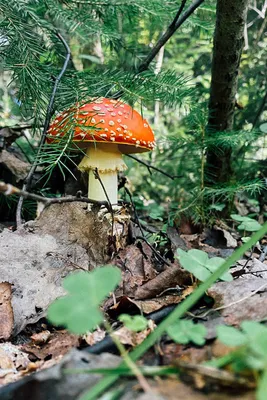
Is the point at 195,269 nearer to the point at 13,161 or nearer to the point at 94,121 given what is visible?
the point at 94,121

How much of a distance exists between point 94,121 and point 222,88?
1254 millimetres

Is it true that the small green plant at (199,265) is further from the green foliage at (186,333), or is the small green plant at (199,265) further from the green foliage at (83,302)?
the green foliage at (83,302)

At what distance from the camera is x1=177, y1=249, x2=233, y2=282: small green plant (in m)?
1.18

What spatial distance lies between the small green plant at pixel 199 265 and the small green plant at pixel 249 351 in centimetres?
42

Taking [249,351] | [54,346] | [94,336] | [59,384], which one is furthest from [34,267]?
[249,351]

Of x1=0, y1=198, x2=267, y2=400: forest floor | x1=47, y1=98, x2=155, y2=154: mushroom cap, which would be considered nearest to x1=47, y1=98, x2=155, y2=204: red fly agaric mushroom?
x1=47, y1=98, x2=155, y2=154: mushroom cap

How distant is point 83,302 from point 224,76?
2455 mm

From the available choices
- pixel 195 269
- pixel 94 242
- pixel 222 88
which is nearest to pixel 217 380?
pixel 195 269

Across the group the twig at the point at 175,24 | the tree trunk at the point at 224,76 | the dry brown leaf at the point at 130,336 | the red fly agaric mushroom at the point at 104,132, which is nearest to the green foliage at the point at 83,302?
the dry brown leaf at the point at 130,336

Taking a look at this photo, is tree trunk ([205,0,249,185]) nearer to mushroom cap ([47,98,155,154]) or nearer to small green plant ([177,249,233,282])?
mushroom cap ([47,98,155,154])

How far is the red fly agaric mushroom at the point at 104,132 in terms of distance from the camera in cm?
199

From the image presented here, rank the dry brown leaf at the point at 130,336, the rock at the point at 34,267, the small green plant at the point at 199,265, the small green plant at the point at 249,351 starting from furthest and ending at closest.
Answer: the rock at the point at 34,267 < the small green plant at the point at 199,265 < the dry brown leaf at the point at 130,336 < the small green plant at the point at 249,351

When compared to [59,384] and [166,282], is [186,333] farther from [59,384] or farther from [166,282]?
[166,282]

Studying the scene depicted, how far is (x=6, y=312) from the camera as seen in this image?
1466 mm
